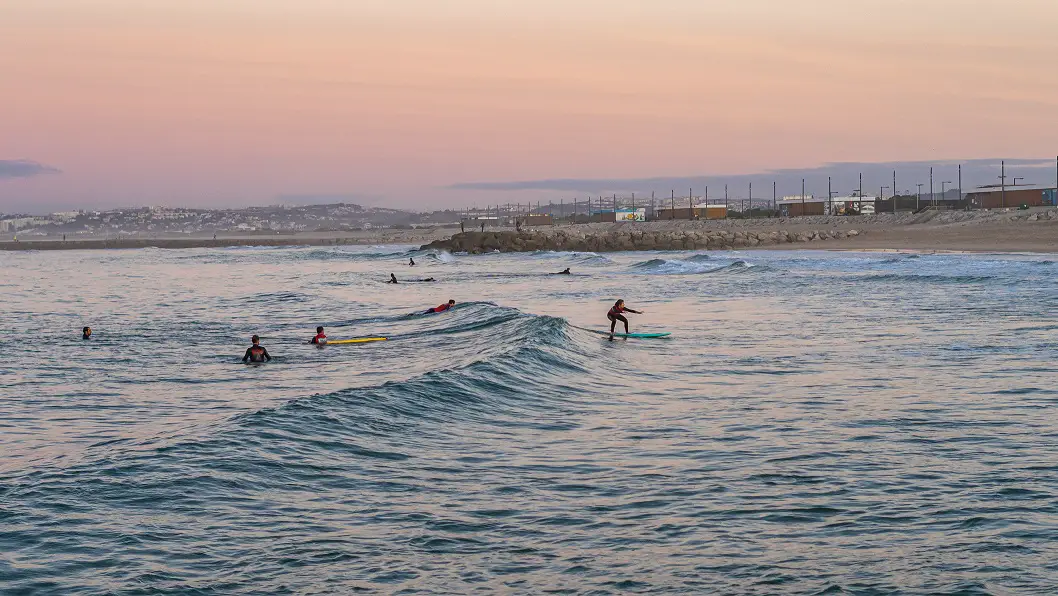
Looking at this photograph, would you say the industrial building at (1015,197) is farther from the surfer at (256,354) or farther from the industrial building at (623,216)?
the surfer at (256,354)

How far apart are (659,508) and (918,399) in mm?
7377

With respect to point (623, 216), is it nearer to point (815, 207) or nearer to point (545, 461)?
point (815, 207)

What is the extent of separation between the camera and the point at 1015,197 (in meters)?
122

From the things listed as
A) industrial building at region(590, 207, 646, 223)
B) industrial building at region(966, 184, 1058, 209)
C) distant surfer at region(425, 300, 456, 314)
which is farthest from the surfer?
industrial building at region(590, 207, 646, 223)

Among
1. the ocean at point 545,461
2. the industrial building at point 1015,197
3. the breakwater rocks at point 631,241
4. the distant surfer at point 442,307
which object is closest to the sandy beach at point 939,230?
the breakwater rocks at point 631,241

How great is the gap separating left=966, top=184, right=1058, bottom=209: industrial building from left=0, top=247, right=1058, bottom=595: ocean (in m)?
99.2

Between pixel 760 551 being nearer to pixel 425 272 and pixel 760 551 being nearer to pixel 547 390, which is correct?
pixel 547 390

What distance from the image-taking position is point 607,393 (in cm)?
1884

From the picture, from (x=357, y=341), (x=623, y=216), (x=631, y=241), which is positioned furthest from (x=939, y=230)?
(x=623, y=216)

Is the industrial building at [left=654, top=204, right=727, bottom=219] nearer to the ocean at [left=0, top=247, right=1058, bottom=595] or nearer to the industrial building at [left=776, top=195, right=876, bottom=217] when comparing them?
the industrial building at [left=776, top=195, right=876, bottom=217]

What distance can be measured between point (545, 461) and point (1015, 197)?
400 ft

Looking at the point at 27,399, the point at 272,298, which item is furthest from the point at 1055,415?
the point at 272,298

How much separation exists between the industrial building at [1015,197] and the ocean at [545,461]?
325ft

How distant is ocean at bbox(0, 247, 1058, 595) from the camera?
923 cm
